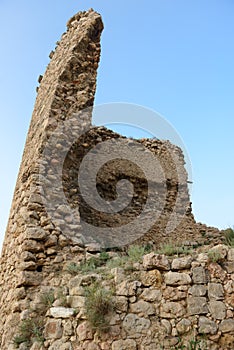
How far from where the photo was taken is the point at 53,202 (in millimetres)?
5562

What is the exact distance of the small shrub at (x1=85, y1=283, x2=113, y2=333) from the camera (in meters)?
3.94

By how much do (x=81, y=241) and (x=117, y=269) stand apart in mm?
1142

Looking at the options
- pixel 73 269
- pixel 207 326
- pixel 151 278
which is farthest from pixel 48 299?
pixel 207 326

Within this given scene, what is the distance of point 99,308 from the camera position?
400 cm

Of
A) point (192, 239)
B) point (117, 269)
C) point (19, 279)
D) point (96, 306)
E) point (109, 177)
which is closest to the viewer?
point (96, 306)

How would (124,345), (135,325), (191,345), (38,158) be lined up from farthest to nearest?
(38,158), (135,325), (124,345), (191,345)

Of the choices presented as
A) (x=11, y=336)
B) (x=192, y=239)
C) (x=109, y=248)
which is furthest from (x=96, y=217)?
(x=192, y=239)

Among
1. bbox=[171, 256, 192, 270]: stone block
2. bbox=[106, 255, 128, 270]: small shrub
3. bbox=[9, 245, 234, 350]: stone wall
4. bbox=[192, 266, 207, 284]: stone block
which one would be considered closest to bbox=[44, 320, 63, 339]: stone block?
bbox=[9, 245, 234, 350]: stone wall

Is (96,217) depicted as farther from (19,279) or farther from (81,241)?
→ (19,279)

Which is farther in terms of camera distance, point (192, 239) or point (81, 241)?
point (192, 239)

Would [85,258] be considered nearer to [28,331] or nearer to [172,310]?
[28,331]

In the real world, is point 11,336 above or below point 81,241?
below

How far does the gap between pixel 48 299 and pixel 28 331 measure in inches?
16.8

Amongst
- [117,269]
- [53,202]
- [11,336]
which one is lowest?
[11,336]
